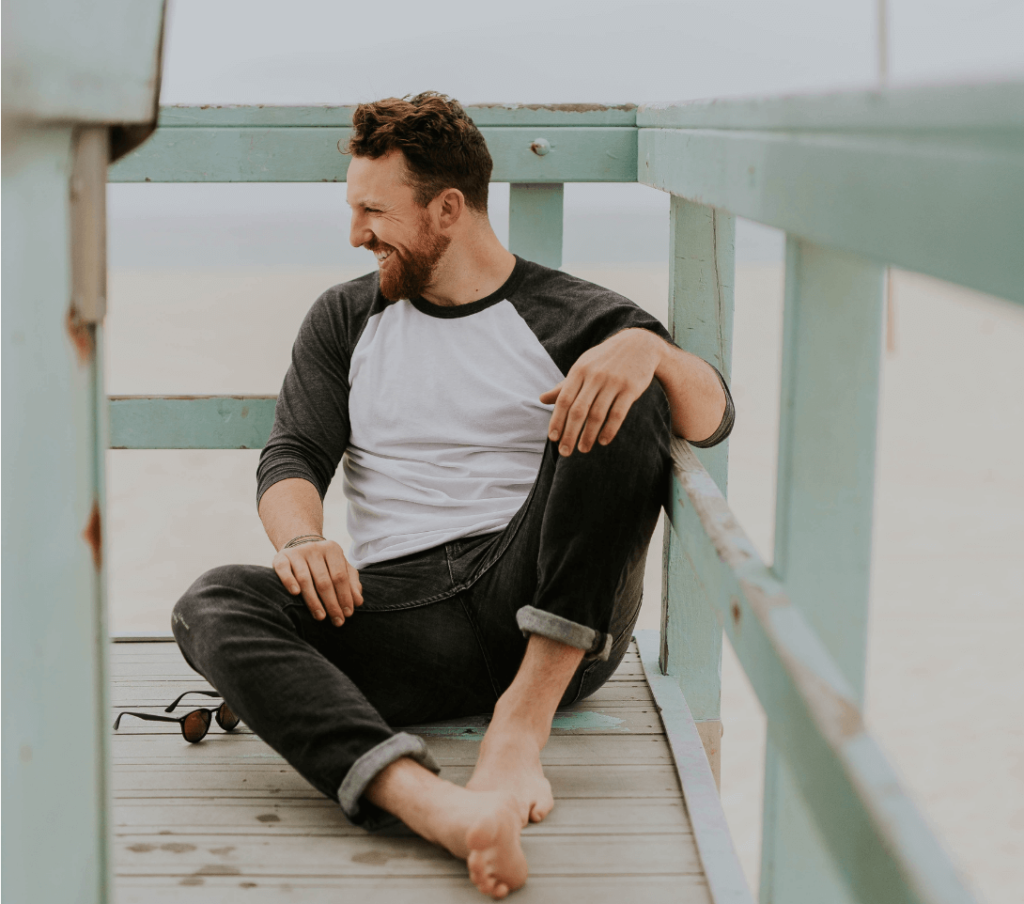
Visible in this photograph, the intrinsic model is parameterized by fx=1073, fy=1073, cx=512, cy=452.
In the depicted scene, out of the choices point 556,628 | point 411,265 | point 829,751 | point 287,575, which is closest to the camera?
point 829,751

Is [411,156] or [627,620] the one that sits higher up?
[411,156]

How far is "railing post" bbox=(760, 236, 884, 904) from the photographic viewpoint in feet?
2.94

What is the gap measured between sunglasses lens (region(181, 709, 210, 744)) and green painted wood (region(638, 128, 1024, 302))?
1.09m

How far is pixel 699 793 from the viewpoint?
1.44 metres

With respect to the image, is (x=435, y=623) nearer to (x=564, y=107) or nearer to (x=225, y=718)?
(x=225, y=718)

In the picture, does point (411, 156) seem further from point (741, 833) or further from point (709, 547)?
point (741, 833)

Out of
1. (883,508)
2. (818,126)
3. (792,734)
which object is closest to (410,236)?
(818,126)

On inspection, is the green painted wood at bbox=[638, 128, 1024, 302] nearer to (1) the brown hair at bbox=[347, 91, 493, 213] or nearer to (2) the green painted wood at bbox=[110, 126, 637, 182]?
(1) the brown hair at bbox=[347, 91, 493, 213]

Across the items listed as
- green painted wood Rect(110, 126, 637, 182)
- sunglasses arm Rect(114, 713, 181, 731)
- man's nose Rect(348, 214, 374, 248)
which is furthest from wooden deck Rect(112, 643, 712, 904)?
green painted wood Rect(110, 126, 637, 182)

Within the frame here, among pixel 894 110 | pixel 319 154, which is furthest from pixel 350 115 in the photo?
pixel 894 110

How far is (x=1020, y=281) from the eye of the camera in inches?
17.8

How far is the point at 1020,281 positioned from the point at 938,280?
8cm

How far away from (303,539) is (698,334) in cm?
74

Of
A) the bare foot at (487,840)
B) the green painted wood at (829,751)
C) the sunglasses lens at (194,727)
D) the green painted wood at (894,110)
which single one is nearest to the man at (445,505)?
the bare foot at (487,840)
